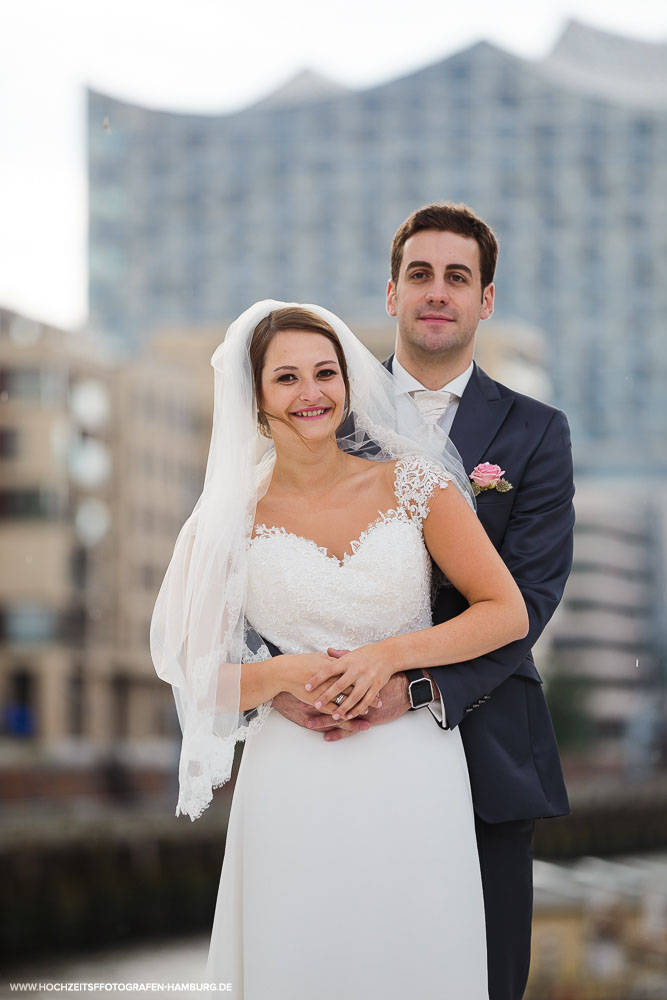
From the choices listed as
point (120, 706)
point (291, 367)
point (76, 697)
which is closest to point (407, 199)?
point (120, 706)

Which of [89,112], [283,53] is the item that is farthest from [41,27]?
[89,112]

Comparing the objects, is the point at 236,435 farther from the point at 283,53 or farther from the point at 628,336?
the point at 628,336

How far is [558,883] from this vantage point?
7.07 m

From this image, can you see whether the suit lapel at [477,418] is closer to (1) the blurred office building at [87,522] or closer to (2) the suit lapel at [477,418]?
(2) the suit lapel at [477,418]

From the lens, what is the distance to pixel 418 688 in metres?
2.09

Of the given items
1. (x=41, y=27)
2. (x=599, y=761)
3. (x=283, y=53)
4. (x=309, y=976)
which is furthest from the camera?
(x=599, y=761)

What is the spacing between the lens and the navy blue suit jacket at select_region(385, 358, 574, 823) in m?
2.17

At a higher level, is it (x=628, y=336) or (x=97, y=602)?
(x=628, y=336)

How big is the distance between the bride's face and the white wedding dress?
21 cm

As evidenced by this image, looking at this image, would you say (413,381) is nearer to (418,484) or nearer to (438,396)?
(438,396)

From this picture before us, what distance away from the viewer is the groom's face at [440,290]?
2.39 meters

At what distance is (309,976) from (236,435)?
976 mm

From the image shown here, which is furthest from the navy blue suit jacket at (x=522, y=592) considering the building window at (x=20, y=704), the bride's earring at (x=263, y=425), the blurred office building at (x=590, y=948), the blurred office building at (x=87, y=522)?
the building window at (x=20, y=704)

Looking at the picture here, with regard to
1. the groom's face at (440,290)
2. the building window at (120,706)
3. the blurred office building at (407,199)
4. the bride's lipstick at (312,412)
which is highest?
the blurred office building at (407,199)
